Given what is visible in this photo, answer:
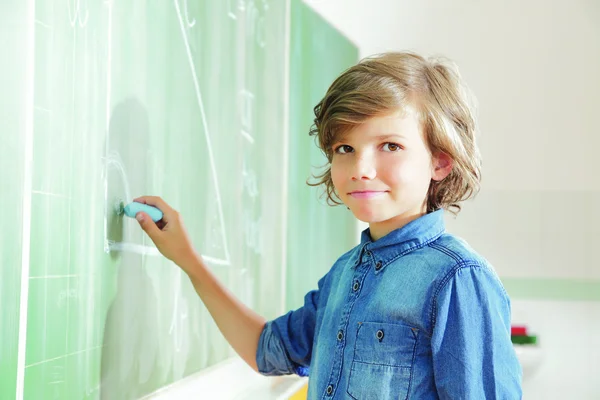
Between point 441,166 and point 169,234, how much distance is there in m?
0.37

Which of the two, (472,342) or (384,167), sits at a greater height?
(384,167)

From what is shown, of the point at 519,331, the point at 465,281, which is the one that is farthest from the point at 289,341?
the point at 519,331

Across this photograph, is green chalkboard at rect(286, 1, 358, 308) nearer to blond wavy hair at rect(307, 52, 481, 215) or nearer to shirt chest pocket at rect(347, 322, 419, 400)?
blond wavy hair at rect(307, 52, 481, 215)

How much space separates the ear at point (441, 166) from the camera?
1.00m

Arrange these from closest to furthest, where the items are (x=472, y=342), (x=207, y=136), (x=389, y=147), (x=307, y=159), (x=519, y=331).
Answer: (x=472, y=342) → (x=389, y=147) → (x=207, y=136) → (x=307, y=159) → (x=519, y=331)

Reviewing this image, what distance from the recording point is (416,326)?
89 centimetres

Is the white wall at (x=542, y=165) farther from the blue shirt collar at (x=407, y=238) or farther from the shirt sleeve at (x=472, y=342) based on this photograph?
the shirt sleeve at (x=472, y=342)

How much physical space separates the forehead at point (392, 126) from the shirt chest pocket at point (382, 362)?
22 centimetres

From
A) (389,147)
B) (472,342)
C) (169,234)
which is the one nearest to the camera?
(472,342)

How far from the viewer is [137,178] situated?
1.07m

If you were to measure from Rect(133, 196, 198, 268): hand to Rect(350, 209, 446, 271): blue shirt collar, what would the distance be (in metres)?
0.26

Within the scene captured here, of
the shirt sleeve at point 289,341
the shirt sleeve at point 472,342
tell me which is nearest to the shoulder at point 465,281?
the shirt sleeve at point 472,342

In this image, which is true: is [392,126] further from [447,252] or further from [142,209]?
[142,209]

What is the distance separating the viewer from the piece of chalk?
1.02 meters
